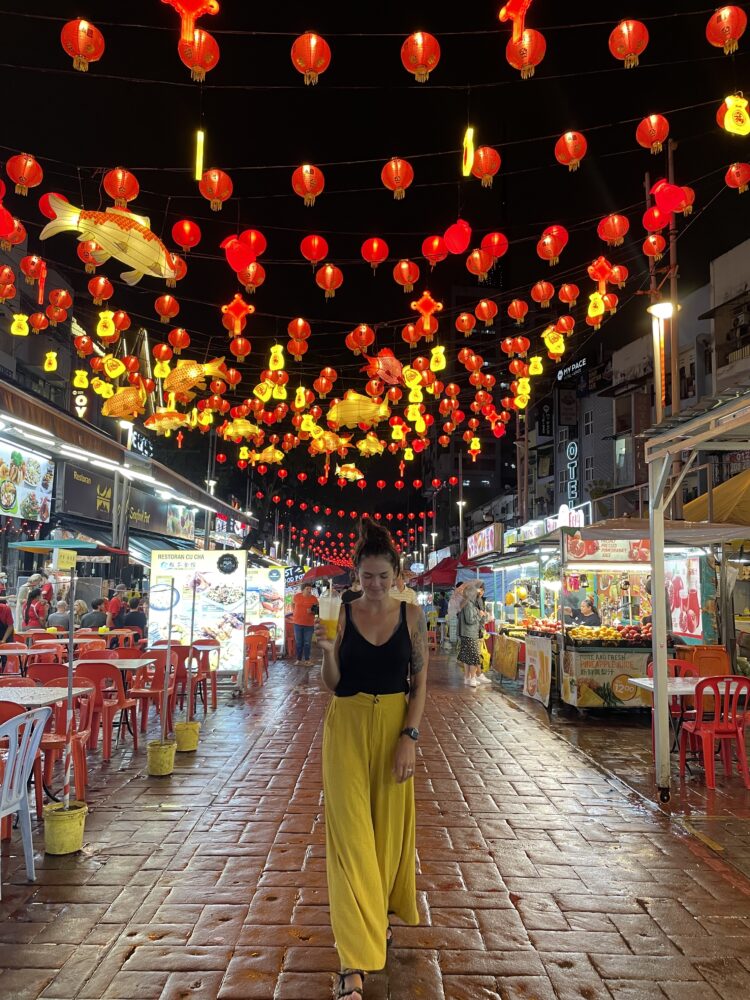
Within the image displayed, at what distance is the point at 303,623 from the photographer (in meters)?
16.9

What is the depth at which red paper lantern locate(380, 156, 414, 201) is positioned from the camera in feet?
26.4

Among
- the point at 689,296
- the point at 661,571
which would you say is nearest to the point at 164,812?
the point at 661,571

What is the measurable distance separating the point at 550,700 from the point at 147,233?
318 inches

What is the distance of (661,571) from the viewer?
250 inches

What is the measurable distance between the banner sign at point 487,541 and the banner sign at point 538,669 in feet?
22.8

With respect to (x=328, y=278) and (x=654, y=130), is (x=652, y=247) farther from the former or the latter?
(x=328, y=278)

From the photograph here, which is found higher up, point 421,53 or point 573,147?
point 421,53

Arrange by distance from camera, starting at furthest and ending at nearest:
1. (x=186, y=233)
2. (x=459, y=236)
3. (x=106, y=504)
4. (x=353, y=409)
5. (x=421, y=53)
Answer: (x=106, y=504), (x=353, y=409), (x=186, y=233), (x=459, y=236), (x=421, y=53)

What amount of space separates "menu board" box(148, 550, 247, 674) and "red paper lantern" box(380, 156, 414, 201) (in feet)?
19.8

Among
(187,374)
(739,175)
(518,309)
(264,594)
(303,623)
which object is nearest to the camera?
(739,175)

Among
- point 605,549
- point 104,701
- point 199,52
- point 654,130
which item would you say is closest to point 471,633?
point 605,549

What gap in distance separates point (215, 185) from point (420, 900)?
6.96 meters

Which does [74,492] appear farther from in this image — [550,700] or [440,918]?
[440,918]

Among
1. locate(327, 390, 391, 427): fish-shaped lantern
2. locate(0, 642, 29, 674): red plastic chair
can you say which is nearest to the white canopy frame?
locate(327, 390, 391, 427): fish-shaped lantern
